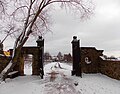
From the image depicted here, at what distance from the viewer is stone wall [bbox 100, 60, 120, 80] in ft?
60.4

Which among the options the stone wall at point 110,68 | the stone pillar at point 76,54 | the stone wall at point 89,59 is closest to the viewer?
the stone wall at point 110,68

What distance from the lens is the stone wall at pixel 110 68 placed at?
1840 cm

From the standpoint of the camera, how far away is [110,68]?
20203 millimetres

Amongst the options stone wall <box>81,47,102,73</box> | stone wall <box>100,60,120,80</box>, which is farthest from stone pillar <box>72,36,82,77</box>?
stone wall <box>100,60,120,80</box>

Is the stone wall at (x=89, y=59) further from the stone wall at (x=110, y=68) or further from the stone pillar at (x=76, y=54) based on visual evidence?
the stone pillar at (x=76, y=54)

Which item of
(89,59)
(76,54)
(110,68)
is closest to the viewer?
(110,68)

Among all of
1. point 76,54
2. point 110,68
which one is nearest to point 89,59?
point 76,54

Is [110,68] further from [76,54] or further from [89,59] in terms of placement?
[89,59]

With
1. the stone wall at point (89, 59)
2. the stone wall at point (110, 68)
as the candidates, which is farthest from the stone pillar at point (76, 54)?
the stone wall at point (110, 68)

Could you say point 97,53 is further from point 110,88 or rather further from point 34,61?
point 110,88

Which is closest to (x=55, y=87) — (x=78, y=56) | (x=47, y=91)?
(x=47, y=91)

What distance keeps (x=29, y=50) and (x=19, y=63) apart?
1.88 m

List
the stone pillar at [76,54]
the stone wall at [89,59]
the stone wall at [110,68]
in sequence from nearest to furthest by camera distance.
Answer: the stone wall at [110,68] → the stone pillar at [76,54] → the stone wall at [89,59]

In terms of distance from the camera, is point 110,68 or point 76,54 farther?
point 76,54
